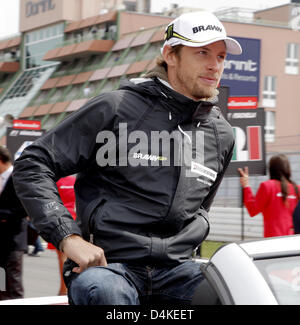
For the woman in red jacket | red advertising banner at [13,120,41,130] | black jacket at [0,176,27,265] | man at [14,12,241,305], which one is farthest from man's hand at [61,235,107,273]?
red advertising banner at [13,120,41,130]

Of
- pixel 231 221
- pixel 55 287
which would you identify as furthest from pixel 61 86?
pixel 55 287

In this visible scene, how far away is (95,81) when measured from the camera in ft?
209

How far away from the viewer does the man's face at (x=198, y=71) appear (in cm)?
307

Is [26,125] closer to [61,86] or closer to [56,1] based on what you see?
[61,86]

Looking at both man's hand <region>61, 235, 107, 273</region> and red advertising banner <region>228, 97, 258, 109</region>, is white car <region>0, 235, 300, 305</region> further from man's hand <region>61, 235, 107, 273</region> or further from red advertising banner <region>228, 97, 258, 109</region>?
red advertising banner <region>228, 97, 258, 109</region>

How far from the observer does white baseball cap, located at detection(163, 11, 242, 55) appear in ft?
9.89

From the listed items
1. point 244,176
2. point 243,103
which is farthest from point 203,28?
point 243,103

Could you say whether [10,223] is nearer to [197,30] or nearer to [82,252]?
[197,30]

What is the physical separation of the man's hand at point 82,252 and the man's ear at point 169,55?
0.79 m

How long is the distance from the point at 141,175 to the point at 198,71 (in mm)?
460

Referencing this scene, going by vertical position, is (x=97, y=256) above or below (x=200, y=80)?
below

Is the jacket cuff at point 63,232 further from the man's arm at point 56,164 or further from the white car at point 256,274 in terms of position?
the white car at point 256,274

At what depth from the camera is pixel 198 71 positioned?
3072 millimetres

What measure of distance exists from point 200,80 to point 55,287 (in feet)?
27.4
